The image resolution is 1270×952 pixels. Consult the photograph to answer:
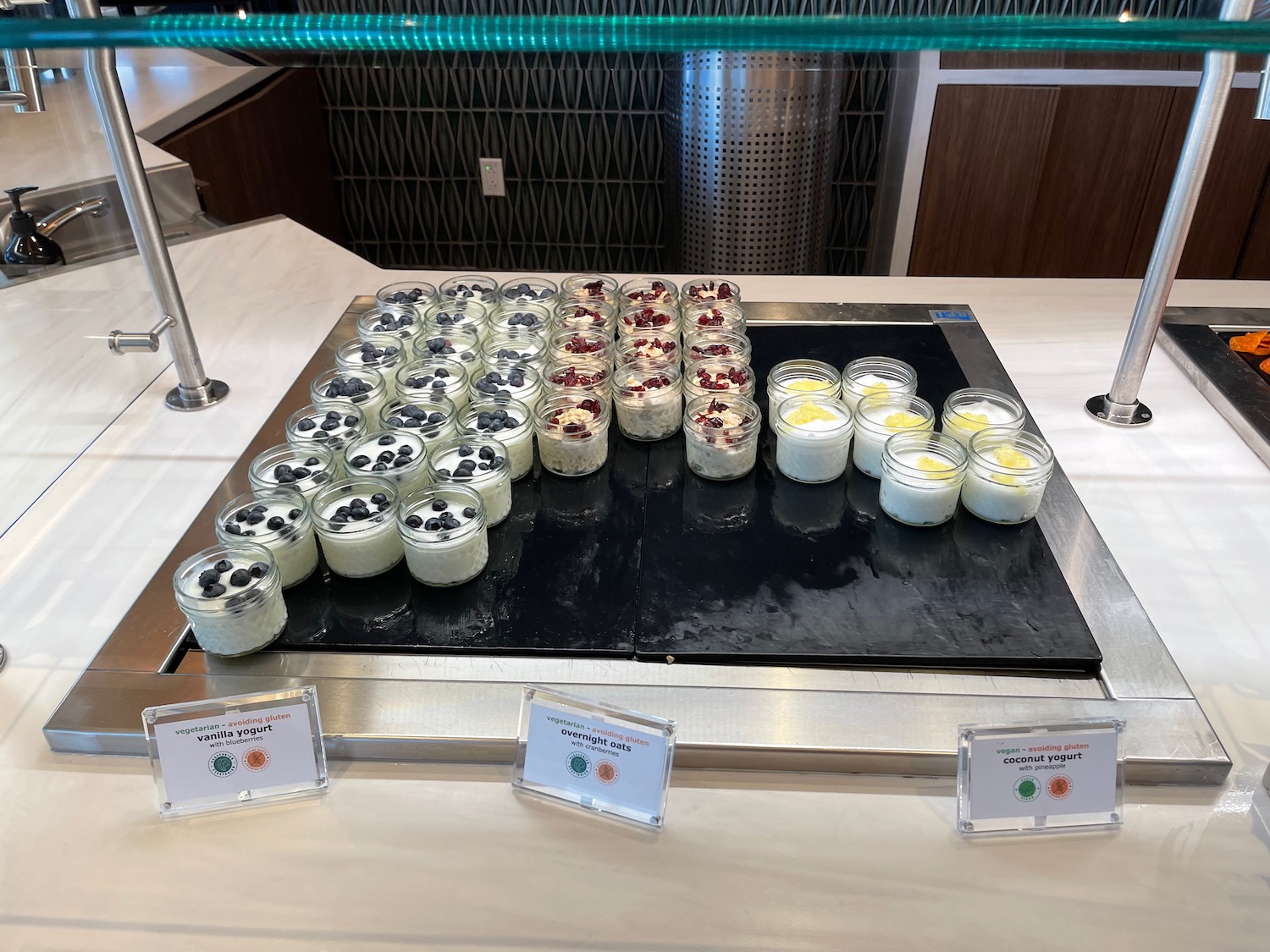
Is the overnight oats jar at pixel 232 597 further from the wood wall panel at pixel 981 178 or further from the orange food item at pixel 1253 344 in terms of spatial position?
the wood wall panel at pixel 981 178

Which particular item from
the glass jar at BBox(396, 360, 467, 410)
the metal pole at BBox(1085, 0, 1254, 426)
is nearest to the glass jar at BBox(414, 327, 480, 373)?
the glass jar at BBox(396, 360, 467, 410)

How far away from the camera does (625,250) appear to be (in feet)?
12.9

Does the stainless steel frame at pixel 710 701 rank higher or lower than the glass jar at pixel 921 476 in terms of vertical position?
lower

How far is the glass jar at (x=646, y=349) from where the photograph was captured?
A: 1552 mm

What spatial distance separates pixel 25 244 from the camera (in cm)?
167

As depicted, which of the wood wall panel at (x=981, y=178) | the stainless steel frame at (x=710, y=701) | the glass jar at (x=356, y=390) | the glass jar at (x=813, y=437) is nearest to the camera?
the stainless steel frame at (x=710, y=701)

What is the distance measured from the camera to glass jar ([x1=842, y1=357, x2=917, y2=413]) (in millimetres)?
1445

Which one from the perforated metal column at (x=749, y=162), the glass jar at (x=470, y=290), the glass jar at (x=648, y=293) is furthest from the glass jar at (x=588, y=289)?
the perforated metal column at (x=749, y=162)

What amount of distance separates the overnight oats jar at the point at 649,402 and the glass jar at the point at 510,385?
13 centimetres

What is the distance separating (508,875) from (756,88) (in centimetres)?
257

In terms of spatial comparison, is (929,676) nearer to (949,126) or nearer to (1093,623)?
(1093,623)

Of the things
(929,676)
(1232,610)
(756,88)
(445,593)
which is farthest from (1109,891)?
(756,88)

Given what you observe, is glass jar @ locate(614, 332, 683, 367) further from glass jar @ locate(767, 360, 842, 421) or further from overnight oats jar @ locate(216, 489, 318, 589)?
overnight oats jar @ locate(216, 489, 318, 589)

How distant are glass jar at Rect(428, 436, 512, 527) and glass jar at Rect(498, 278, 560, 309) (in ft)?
1.81
